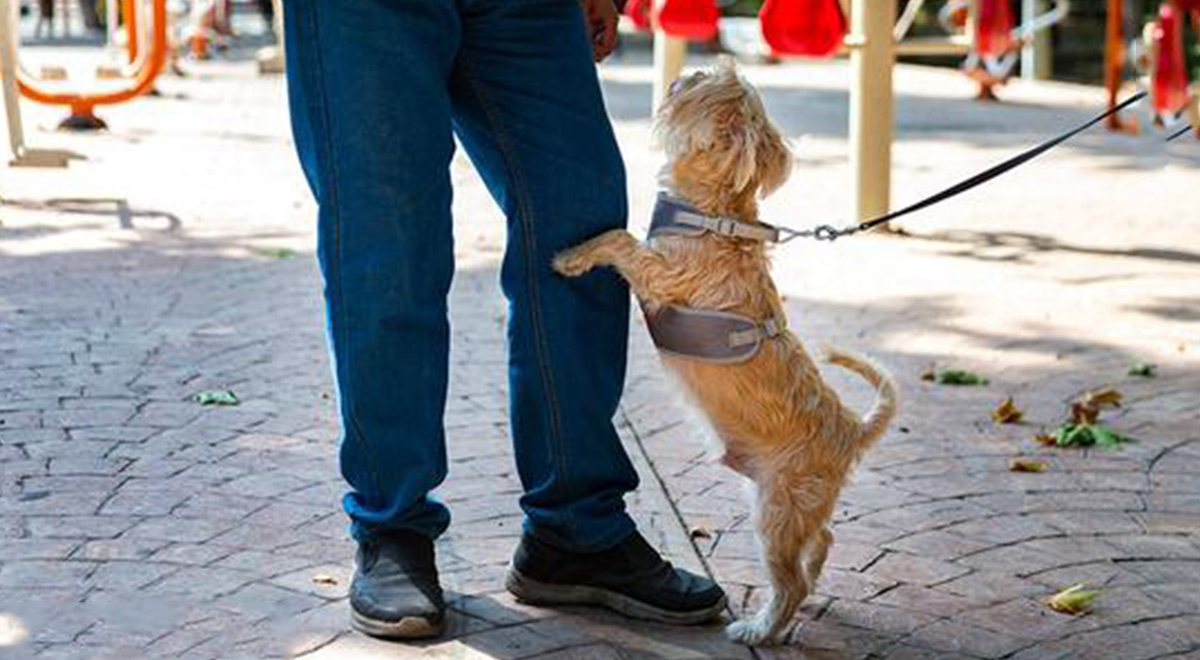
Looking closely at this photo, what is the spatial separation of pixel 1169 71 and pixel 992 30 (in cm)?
201

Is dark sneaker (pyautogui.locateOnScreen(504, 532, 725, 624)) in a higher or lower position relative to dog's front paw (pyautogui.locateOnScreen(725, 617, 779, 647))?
higher

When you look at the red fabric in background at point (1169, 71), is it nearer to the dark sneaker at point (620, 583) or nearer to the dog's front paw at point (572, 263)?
the dark sneaker at point (620, 583)

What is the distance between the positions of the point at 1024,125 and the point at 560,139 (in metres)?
10.6

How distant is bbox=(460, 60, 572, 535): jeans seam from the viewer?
3801 millimetres

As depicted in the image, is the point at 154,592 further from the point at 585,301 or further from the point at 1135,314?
the point at 1135,314

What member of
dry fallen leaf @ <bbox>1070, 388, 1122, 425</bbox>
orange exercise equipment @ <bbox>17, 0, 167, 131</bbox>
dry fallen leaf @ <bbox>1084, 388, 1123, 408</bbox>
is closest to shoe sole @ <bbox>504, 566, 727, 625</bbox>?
dry fallen leaf @ <bbox>1070, 388, 1122, 425</bbox>

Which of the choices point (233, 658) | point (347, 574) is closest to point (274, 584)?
point (347, 574)

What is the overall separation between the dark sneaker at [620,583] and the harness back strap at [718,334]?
18.5 inches

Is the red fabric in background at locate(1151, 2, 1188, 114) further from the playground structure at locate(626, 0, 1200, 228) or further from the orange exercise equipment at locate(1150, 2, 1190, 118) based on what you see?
the playground structure at locate(626, 0, 1200, 228)

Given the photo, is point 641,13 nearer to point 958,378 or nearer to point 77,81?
point 77,81

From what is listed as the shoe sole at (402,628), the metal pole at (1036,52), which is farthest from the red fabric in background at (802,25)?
the metal pole at (1036,52)

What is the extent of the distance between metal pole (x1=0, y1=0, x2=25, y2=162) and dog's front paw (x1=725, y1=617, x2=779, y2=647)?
629cm

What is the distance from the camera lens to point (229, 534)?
447cm

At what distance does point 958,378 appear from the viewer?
630 centimetres
